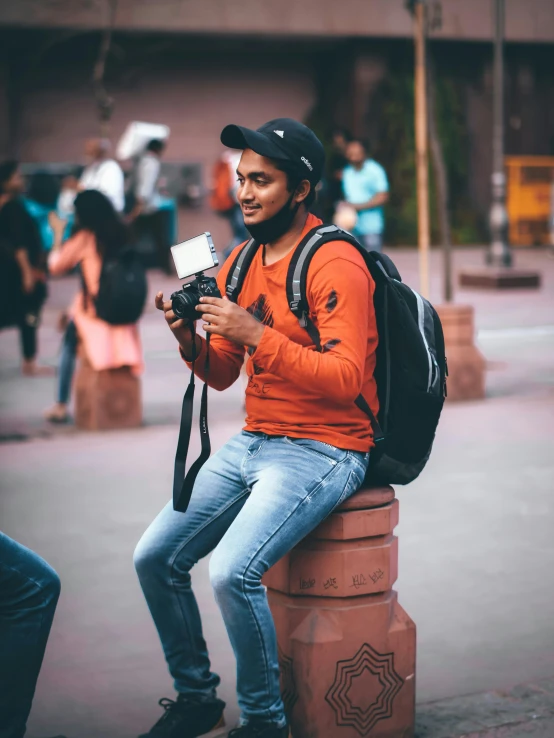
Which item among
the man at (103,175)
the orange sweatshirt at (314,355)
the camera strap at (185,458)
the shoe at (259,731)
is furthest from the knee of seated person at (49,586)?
the man at (103,175)

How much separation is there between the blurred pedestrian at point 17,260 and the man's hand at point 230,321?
7.34 meters

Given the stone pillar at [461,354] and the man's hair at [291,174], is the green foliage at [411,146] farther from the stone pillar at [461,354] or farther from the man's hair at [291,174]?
the man's hair at [291,174]

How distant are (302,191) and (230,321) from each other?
56 cm

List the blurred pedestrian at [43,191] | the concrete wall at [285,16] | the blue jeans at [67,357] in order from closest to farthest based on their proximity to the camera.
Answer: the blue jeans at [67,357]
the blurred pedestrian at [43,191]
the concrete wall at [285,16]

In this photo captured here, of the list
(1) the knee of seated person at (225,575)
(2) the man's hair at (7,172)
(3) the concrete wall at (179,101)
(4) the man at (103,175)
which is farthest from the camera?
(3) the concrete wall at (179,101)

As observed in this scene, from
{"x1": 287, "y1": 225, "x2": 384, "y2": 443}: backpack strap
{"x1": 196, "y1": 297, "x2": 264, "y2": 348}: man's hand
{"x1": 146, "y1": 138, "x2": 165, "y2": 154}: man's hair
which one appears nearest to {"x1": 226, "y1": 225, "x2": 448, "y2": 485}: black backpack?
{"x1": 287, "y1": 225, "x2": 384, "y2": 443}: backpack strap

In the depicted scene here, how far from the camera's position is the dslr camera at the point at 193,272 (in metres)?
3.39

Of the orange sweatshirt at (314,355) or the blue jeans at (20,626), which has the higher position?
the orange sweatshirt at (314,355)

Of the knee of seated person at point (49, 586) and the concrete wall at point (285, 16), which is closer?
the knee of seated person at point (49, 586)

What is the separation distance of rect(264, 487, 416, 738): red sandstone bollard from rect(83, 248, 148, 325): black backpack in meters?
4.89

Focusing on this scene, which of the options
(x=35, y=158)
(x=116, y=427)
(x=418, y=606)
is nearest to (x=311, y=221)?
(x=418, y=606)

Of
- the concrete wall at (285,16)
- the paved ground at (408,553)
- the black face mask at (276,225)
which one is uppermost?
the concrete wall at (285,16)

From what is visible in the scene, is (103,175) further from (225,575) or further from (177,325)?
(225,575)

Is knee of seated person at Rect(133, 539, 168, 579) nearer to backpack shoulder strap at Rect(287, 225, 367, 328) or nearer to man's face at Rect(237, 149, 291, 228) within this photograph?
backpack shoulder strap at Rect(287, 225, 367, 328)
